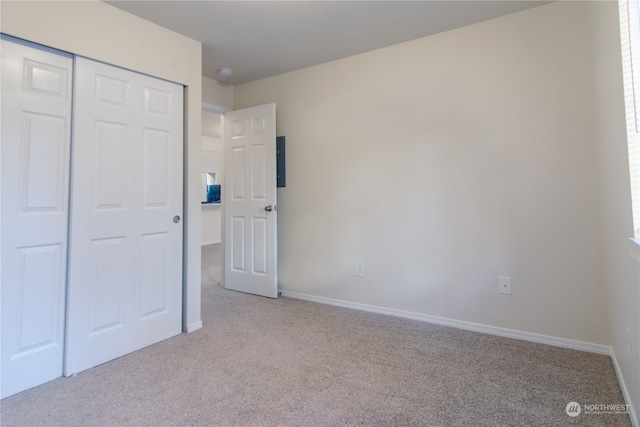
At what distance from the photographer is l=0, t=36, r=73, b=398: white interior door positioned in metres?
1.69

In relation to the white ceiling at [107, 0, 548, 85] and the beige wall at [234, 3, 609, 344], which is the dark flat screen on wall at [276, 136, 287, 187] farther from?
the white ceiling at [107, 0, 548, 85]

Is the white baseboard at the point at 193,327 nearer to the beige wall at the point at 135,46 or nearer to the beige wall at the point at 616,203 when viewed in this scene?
the beige wall at the point at 135,46

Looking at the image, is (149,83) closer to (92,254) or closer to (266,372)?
(92,254)

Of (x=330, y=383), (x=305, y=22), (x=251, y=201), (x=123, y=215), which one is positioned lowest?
(x=330, y=383)

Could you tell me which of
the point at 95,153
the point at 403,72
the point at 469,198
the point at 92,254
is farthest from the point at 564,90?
the point at 92,254

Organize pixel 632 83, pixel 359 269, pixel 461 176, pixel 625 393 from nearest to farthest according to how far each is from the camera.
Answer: pixel 632 83
pixel 625 393
pixel 461 176
pixel 359 269

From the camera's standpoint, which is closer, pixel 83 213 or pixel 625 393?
pixel 625 393

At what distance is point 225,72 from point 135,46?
45.5 inches

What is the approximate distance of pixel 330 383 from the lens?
1.77 m

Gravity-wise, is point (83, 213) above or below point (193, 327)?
above

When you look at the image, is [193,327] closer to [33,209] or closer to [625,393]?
[33,209]

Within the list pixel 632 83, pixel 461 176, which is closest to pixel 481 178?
pixel 461 176

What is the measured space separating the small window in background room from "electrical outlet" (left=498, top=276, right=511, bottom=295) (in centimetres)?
107

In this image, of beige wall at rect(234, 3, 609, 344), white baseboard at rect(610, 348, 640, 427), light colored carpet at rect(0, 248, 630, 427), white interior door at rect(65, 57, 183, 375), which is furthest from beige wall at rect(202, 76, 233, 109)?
A: white baseboard at rect(610, 348, 640, 427)
